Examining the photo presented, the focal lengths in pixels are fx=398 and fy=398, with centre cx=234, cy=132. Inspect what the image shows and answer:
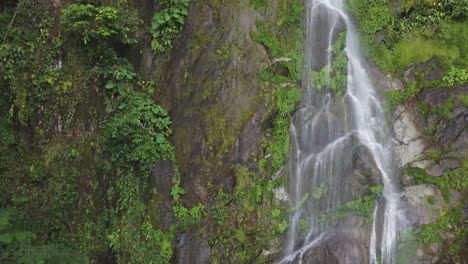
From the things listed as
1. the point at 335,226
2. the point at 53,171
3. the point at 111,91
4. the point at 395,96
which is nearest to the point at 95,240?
the point at 53,171

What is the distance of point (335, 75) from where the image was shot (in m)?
7.48

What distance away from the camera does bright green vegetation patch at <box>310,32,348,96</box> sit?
24.4 feet

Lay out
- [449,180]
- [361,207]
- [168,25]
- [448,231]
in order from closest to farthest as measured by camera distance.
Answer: [448,231]
[449,180]
[361,207]
[168,25]

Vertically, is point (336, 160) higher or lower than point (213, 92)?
lower

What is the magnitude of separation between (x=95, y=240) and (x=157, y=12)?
4.75 metres

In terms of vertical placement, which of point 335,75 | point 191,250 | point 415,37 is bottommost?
point 191,250

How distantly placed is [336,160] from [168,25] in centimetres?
423

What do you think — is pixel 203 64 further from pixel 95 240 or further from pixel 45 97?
pixel 95 240

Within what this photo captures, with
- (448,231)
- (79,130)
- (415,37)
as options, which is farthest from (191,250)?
(415,37)

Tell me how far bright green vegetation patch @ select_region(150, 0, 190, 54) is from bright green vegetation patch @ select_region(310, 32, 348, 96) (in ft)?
9.41

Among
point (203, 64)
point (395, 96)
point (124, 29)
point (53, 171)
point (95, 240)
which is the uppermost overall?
point (124, 29)

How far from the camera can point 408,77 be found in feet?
24.5

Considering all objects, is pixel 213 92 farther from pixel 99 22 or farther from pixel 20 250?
pixel 20 250

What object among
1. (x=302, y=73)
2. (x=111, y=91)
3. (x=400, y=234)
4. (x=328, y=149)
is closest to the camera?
(x=400, y=234)
